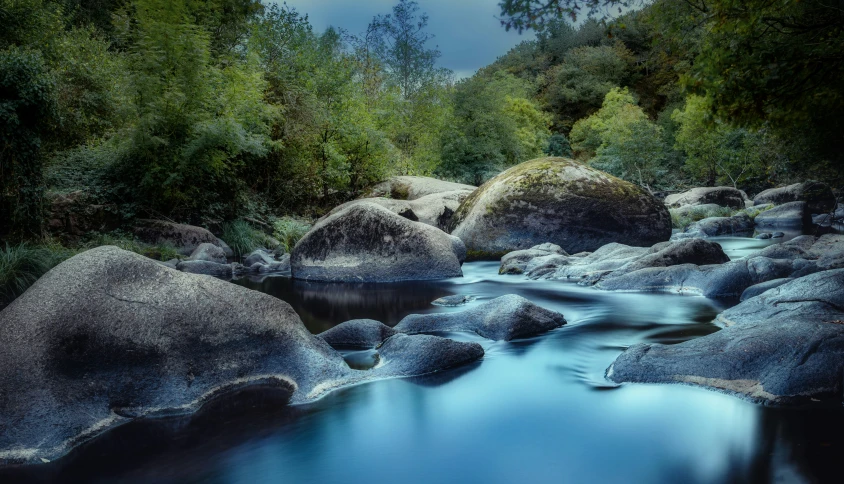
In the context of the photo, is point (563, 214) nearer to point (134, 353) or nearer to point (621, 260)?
point (621, 260)

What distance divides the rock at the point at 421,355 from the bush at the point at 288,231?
484 inches

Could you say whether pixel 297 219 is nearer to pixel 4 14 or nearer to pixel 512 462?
pixel 4 14

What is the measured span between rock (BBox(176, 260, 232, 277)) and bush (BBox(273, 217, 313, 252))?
418cm

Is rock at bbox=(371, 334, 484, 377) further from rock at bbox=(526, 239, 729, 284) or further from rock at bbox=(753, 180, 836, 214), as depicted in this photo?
rock at bbox=(753, 180, 836, 214)

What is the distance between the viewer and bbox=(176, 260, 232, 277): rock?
41.4 ft

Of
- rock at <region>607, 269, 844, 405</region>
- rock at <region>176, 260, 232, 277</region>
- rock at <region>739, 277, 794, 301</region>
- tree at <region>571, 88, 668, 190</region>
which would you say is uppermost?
tree at <region>571, 88, 668, 190</region>

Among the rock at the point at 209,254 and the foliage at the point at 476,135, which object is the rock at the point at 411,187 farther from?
the foliage at the point at 476,135

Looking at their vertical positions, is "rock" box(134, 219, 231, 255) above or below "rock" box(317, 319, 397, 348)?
above

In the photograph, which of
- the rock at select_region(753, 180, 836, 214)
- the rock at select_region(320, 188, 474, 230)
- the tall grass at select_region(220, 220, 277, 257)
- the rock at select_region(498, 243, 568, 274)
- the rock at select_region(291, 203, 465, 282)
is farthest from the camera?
the rock at select_region(753, 180, 836, 214)

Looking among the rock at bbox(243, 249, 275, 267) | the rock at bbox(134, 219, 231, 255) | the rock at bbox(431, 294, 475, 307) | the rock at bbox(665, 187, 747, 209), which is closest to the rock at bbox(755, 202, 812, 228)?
the rock at bbox(665, 187, 747, 209)

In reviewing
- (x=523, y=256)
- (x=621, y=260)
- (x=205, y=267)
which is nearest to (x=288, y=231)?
(x=205, y=267)

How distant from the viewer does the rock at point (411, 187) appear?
21422 millimetres

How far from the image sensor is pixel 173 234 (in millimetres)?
16219

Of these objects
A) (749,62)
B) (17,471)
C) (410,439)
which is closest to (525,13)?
(749,62)
